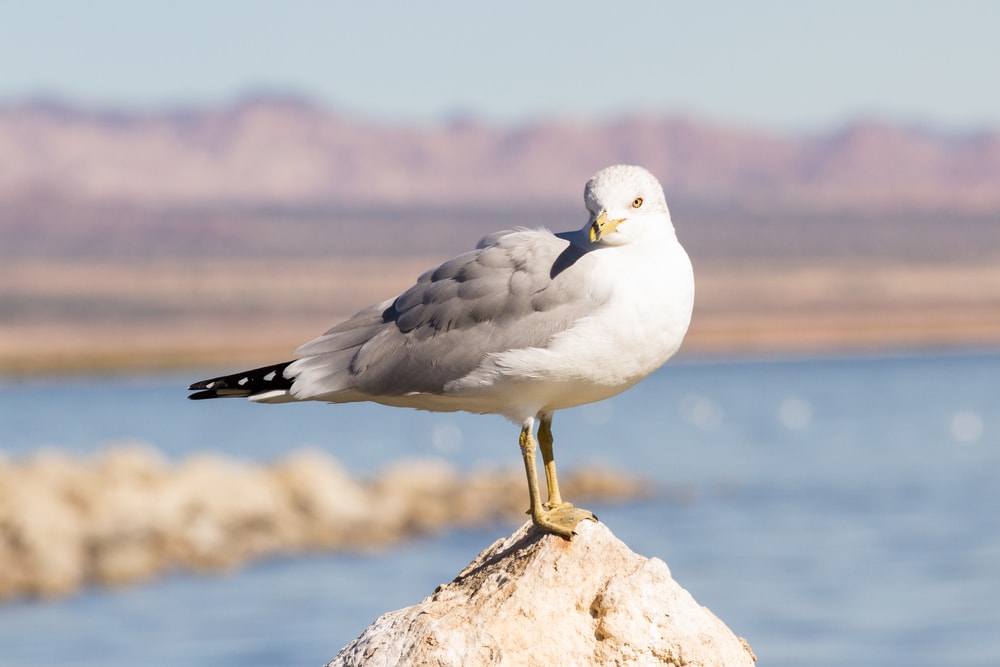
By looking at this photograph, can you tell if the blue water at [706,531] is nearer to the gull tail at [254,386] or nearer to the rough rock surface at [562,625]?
the gull tail at [254,386]

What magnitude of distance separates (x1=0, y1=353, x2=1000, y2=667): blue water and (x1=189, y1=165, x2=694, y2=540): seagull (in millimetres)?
14408

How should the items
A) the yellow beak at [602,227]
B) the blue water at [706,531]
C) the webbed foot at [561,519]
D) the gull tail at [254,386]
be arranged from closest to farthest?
1. the yellow beak at [602,227]
2. the webbed foot at [561,519]
3. the gull tail at [254,386]
4. the blue water at [706,531]

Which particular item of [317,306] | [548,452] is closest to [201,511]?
[548,452]

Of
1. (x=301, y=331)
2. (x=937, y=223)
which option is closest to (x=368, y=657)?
(x=301, y=331)

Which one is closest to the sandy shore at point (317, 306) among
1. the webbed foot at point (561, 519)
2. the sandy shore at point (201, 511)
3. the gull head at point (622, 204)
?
the sandy shore at point (201, 511)

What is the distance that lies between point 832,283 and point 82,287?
65.3 m

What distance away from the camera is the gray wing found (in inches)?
254

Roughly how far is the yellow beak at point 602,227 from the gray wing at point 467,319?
0.24m

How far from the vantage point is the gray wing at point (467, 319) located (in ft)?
21.1

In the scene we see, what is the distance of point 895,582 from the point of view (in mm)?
26594

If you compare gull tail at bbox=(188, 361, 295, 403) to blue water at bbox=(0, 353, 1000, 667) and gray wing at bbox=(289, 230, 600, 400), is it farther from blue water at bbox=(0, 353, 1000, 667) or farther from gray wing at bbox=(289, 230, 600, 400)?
blue water at bbox=(0, 353, 1000, 667)

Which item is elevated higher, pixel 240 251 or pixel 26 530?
pixel 240 251

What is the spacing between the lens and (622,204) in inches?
247

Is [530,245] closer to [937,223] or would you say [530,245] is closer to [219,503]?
[219,503]
